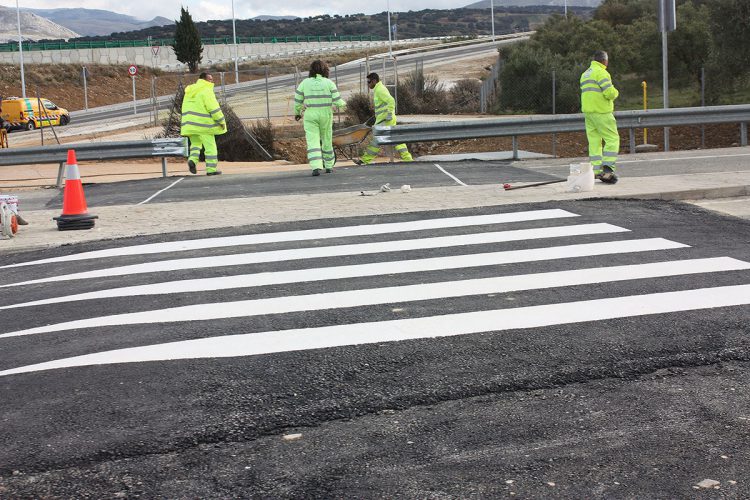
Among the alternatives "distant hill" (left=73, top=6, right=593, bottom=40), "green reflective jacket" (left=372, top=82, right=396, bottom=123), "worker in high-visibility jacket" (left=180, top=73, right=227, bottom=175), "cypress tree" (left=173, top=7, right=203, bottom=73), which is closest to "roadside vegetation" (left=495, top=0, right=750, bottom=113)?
"green reflective jacket" (left=372, top=82, right=396, bottom=123)

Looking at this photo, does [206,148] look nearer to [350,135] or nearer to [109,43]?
[350,135]

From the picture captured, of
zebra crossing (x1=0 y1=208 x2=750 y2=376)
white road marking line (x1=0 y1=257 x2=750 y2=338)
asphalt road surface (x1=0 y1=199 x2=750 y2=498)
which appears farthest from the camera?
white road marking line (x1=0 y1=257 x2=750 y2=338)

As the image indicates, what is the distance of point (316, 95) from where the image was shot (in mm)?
15578

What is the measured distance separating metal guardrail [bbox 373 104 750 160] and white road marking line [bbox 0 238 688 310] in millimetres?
8661

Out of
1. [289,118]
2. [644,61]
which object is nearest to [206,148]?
[289,118]

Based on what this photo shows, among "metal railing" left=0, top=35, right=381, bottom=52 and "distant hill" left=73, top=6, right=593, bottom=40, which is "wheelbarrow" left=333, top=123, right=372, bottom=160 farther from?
"distant hill" left=73, top=6, right=593, bottom=40

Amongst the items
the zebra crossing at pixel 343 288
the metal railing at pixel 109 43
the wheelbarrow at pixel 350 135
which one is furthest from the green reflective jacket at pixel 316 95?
the metal railing at pixel 109 43

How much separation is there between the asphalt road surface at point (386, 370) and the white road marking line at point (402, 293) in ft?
0.11

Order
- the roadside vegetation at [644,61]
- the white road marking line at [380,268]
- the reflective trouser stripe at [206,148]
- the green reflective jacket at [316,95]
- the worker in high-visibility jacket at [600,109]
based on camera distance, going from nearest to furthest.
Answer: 1. the white road marking line at [380,268]
2. the worker in high-visibility jacket at [600,109]
3. the green reflective jacket at [316,95]
4. the reflective trouser stripe at [206,148]
5. the roadside vegetation at [644,61]

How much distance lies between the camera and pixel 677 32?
37.4 metres

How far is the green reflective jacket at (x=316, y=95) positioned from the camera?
51.1 feet

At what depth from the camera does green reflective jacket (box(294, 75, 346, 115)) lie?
51.1ft

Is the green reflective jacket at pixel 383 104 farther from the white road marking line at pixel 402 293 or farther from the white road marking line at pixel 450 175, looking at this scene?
the white road marking line at pixel 402 293

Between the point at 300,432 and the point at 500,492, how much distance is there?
3.73 feet
